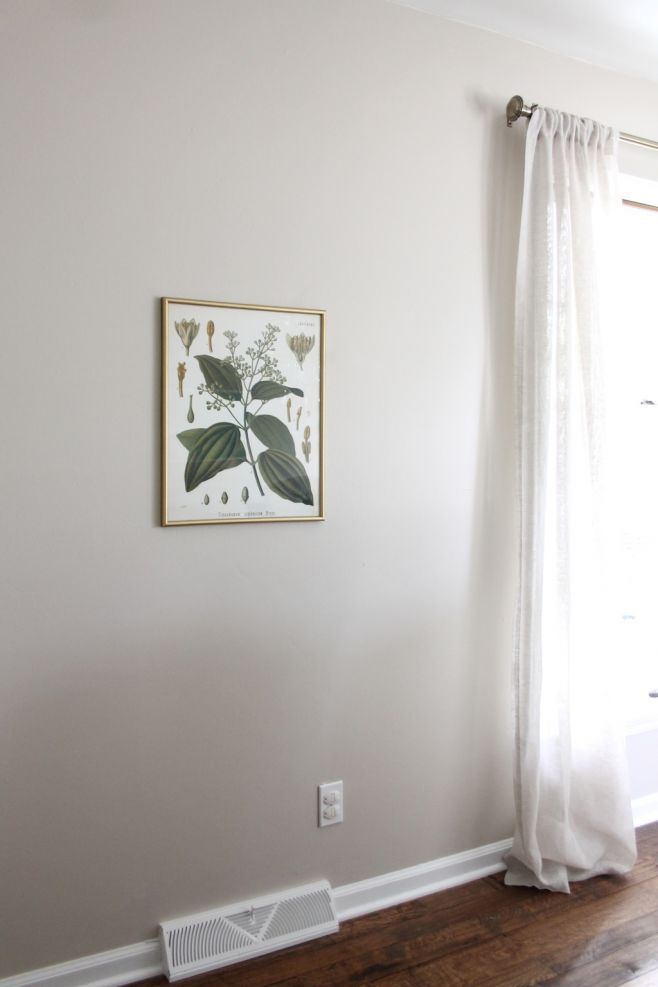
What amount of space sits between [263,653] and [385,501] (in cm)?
53

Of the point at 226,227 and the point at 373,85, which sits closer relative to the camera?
the point at 226,227

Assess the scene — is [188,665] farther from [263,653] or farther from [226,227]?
Result: [226,227]

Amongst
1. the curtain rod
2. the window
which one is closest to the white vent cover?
the window

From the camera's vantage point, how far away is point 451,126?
7.10 feet

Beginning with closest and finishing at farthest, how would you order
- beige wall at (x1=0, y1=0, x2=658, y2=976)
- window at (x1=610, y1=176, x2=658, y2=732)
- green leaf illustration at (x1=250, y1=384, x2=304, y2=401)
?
beige wall at (x1=0, y1=0, x2=658, y2=976), green leaf illustration at (x1=250, y1=384, x2=304, y2=401), window at (x1=610, y1=176, x2=658, y2=732)

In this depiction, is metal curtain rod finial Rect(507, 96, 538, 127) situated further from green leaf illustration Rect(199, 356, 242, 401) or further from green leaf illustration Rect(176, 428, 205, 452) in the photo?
green leaf illustration Rect(176, 428, 205, 452)

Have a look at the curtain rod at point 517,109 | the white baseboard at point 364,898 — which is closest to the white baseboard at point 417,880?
the white baseboard at point 364,898

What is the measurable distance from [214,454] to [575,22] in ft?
5.44

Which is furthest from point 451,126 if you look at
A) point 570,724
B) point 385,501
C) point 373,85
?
point 570,724

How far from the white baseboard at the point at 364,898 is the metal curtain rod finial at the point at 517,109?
2.17 meters

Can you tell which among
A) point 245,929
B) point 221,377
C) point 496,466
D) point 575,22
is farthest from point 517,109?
point 245,929

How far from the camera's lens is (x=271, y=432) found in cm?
194

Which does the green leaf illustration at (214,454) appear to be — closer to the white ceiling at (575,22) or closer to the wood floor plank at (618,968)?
the white ceiling at (575,22)

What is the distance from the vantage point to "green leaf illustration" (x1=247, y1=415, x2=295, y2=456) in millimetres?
1920
